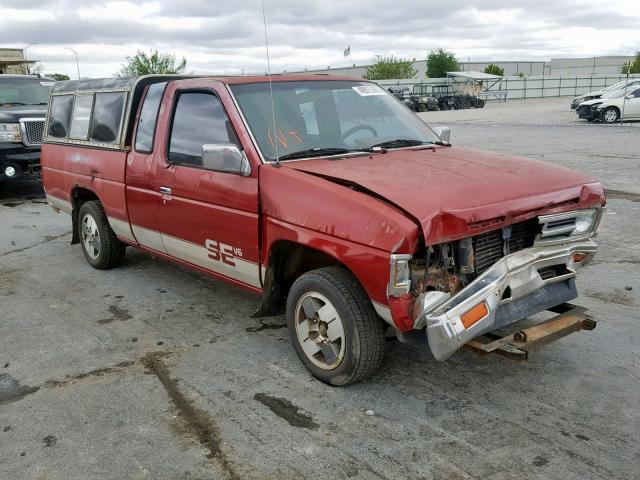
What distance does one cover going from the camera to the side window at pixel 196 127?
4.40 metres

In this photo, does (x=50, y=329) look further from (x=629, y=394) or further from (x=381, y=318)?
(x=629, y=394)

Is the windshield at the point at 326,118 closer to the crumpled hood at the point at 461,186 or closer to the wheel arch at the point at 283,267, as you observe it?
the crumpled hood at the point at 461,186

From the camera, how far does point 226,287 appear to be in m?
5.76

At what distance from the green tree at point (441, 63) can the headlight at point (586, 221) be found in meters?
86.6

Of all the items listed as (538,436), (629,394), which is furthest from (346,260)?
(629,394)

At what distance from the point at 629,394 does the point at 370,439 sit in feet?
5.12

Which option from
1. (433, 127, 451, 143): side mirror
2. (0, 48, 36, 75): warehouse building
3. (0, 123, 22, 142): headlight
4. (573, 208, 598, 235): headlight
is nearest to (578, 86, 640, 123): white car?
(0, 123, 22, 142): headlight

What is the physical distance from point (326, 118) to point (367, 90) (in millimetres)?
632

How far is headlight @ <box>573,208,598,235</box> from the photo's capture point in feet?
12.2

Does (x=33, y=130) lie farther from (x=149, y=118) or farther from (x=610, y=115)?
(x=610, y=115)

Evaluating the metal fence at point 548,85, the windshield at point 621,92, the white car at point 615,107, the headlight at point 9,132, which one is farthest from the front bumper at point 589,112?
the metal fence at point 548,85

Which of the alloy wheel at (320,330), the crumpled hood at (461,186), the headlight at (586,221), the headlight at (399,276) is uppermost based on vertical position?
the crumpled hood at (461,186)

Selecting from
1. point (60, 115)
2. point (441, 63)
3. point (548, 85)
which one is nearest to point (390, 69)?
point (441, 63)

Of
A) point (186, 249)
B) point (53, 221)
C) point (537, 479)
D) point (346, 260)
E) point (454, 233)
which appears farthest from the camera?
point (53, 221)
